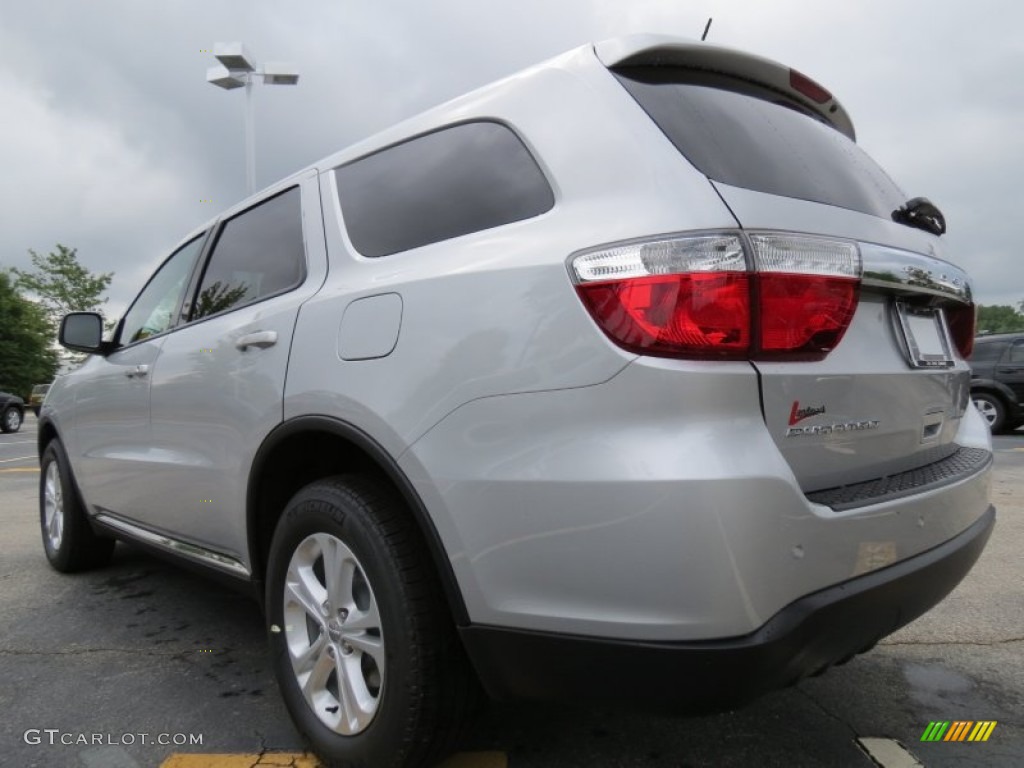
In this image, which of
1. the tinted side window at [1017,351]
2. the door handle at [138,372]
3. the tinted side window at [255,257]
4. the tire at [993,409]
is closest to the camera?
the tinted side window at [255,257]

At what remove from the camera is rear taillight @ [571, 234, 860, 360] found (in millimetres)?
1445

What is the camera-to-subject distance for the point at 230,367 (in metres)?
2.46

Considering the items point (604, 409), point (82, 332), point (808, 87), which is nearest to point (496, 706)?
point (604, 409)

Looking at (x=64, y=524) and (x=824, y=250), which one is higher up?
(x=824, y=250)

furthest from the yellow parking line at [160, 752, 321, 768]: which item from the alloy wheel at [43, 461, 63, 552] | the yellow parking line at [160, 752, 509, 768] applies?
the alloy wheel at [43, 461, 63, 552]

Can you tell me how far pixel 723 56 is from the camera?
1987 millimetres

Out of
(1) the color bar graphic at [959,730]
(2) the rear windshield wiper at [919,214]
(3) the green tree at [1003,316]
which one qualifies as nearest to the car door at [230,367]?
(2) the rear windshield wiper at [919,214]

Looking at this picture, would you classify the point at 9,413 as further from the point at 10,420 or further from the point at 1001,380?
the point at 1001,380

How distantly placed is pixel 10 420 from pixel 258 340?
22561 mm

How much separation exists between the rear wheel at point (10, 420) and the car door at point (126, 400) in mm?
20203

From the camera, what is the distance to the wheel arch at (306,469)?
1734 millimetres

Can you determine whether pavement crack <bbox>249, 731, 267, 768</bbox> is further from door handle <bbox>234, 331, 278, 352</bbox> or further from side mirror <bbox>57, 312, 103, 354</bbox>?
side mirror <bbox>57, 312, 103, 354</bbox>

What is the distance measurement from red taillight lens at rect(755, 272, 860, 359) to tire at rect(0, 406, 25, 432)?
23714mm

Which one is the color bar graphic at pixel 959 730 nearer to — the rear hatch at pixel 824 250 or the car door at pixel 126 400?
the rear hatch at pixel 824 250
